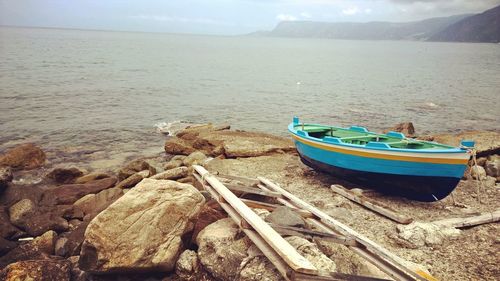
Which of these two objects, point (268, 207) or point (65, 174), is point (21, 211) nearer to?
point (65, 174)

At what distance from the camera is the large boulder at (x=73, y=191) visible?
979cm

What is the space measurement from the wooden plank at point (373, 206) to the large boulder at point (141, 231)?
13.3 ft

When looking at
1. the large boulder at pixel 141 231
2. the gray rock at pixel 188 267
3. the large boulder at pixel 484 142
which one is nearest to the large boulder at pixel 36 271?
the large boulder at pixel 141 231

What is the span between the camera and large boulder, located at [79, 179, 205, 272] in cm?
565

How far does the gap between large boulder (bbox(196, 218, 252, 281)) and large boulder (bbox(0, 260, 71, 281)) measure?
2.15 metres

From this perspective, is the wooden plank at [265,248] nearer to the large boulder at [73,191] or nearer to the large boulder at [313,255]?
the large boulder at [313,255]

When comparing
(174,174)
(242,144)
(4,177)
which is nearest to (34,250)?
(4,177)

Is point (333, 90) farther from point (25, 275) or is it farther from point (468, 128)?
point (25, 275)

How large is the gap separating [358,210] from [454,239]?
6.67 ft

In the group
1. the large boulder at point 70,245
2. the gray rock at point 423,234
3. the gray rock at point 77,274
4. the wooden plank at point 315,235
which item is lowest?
the large boulder at point 70,245

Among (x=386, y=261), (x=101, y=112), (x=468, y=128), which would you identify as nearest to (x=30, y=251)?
(x=386, y=261)

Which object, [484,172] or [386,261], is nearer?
[386,261]

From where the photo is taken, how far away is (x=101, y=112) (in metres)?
24.7

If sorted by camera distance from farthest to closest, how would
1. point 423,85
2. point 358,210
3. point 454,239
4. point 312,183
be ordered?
point 423,85 < point 312,183 < point 358,210 < point 454,239
